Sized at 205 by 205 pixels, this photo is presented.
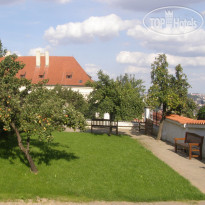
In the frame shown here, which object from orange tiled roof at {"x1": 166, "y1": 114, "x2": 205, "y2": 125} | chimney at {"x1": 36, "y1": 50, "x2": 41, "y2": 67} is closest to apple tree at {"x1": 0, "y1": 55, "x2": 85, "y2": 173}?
orange tiled roof at {"x1": 166, "y1": 114, "x2": 205, "y2": 125}

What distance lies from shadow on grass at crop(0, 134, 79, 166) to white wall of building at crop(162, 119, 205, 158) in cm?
650

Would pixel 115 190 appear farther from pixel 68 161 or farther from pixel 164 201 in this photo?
pixel 68 161

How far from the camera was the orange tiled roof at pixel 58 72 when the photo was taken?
4381 centimetres

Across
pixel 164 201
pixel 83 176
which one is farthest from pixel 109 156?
pixel 164 201

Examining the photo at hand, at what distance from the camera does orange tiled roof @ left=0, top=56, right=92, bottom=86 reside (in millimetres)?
43812

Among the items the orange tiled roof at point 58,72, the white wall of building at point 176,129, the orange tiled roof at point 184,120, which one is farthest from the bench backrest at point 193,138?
the orange tiled roof at point 58,72

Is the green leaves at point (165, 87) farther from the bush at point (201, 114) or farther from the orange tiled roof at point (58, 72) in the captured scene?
the orange tiled roof at point (58, 72)

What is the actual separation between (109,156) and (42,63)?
37728 millimetres

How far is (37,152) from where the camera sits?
37.6 feet

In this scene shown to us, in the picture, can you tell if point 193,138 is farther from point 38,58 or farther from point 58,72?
point 38,58

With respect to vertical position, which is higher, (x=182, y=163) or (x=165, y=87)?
(x=165, y=87)

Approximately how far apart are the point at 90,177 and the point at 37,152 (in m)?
3.83

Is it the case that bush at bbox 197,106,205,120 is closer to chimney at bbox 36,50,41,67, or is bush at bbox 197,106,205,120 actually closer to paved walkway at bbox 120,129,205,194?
paved walkway at bbox 120,129,205,194

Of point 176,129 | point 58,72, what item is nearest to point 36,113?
point 176,129
